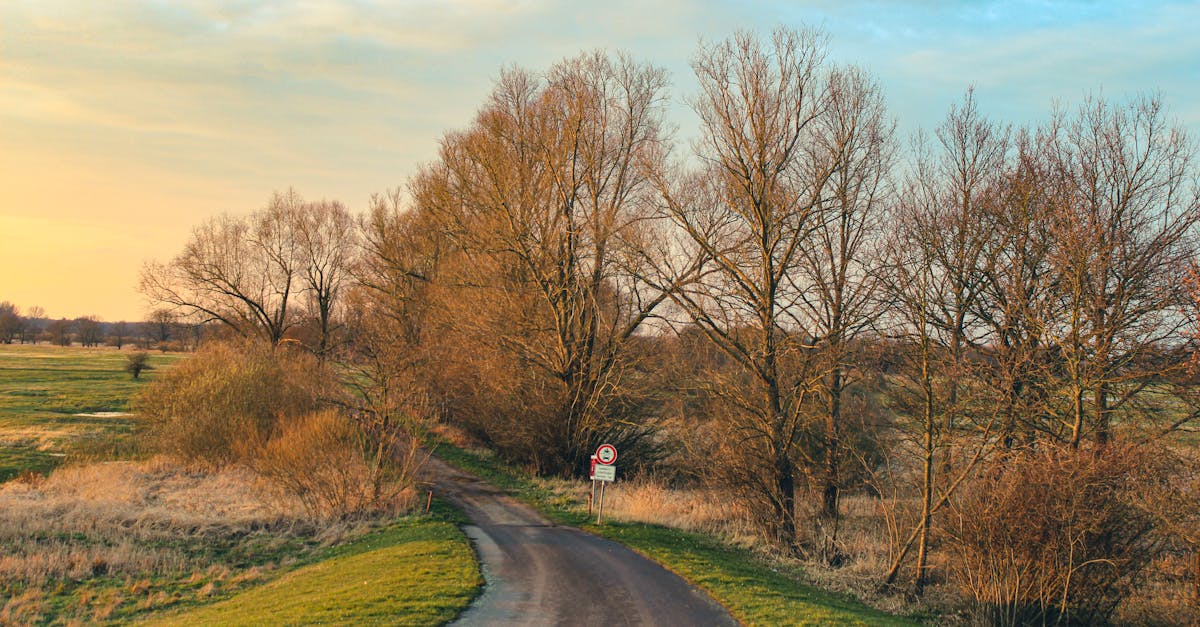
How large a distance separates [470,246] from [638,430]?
36.6 feet

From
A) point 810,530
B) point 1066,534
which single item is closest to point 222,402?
point 810,530

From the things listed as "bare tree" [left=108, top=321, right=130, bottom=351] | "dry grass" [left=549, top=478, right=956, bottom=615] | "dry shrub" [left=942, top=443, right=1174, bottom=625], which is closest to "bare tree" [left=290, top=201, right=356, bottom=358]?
"dry grass" [left=549, top=478, right=956, bottom=615]

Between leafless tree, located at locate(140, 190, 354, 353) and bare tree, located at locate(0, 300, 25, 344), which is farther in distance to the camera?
bare tree, located at locate(0, 300, 25, 344)

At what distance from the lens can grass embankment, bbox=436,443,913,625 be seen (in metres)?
13.5

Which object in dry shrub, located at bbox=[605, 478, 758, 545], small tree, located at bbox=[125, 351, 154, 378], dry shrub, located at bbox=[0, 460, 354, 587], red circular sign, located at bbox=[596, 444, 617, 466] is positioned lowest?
dry shrub, located at bbox=[0, 460, 354, 587]

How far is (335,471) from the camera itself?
22375 millimetres

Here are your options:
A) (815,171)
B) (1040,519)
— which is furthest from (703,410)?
(1040,519)

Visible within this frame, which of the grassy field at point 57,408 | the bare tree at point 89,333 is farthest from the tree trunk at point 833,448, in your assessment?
the bare tree at point 89,333

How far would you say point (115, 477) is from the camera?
28.9 m

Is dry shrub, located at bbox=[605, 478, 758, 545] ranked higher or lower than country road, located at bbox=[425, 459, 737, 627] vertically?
lower

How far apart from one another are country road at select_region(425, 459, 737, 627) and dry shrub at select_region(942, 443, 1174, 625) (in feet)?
22.6

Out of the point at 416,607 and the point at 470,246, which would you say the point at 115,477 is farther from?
the point at 416,607

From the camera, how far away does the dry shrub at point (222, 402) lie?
103 feet

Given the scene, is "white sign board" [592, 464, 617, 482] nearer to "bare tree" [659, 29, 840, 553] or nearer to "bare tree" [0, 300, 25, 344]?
"bare tree" [659, 29, 840, 553]
